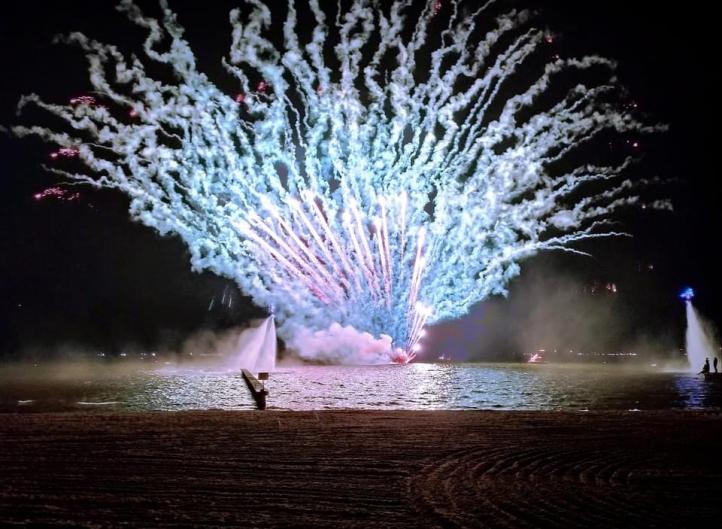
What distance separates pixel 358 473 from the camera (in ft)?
21.2

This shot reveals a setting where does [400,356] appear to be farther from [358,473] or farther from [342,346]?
[358,473]

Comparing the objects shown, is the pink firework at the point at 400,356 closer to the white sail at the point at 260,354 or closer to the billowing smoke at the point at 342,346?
the billowing smoke at the point at 342,346

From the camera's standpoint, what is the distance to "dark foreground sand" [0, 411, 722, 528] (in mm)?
4949

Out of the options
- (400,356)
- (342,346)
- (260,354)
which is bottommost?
(260,354)

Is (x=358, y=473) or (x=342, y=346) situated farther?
(x=342, y=346)

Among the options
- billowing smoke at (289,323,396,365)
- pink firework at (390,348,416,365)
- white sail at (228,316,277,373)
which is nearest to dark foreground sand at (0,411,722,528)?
white sail at (228,316,277,373)

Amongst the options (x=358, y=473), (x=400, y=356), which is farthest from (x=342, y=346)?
(x=358, y=473)

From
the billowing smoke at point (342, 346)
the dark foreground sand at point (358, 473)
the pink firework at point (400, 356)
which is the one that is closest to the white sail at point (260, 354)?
the billowing smoke at point (342, 346)

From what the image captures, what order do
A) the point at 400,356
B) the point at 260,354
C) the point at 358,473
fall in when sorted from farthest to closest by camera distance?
the point at 260,354 → the point at 400,356 → the point at 358,473

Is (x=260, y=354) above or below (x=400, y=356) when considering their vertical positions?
below

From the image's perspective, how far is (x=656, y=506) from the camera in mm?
5301

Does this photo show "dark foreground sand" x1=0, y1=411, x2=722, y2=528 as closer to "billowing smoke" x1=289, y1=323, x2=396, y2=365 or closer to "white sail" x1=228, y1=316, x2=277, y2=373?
"white sail" x1=228, y1=316, x2=277, y2=373

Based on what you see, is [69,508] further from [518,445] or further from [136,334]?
[136,334]

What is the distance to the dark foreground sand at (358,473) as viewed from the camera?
4949 mm
